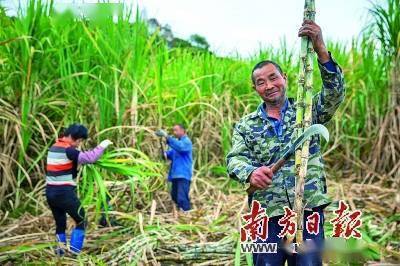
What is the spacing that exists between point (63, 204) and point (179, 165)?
1.48 m

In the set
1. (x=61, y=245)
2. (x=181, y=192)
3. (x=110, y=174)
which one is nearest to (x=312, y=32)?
(x=61, y=245)

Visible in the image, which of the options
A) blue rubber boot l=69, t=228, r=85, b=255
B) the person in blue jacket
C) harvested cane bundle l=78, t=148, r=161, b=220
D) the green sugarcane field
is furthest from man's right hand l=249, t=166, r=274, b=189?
the person in blue jacket

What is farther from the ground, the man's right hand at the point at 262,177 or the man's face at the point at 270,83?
the man's face at the point at 270,83

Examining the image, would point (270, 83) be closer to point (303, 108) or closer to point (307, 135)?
point (303, 108)

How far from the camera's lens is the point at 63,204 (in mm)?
3779

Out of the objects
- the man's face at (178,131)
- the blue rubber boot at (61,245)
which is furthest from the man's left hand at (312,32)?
the man's face at (178,131)

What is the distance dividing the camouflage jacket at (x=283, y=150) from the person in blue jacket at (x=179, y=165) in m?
2.79

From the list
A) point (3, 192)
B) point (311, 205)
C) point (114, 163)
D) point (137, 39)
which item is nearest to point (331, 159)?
point (137, 39)

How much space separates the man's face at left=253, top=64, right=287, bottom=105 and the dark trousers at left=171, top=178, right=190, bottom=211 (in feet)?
9.61

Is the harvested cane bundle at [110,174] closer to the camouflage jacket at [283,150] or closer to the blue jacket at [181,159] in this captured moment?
the blue jacket at [181,159]

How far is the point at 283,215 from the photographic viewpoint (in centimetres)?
197

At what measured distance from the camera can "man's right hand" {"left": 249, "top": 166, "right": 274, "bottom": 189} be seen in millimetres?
1767

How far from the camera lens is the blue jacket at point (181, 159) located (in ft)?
16.3

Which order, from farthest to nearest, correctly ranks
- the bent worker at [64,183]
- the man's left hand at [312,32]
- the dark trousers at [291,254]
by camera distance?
the bent worker at [64,183] < the dark trousers at [291,254] < the man's left hand at [312,32]
